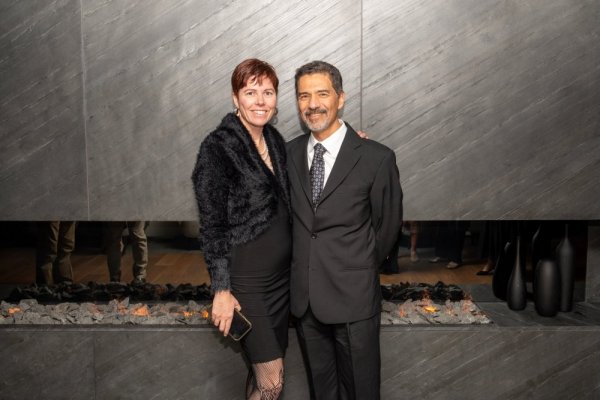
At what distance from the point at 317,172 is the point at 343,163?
0.11 m

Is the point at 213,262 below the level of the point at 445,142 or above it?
below

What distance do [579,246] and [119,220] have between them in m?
2.28

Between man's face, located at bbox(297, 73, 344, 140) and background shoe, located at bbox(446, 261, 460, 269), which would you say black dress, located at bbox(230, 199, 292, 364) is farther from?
background shoe, located at bbox(446, 261, 460, 269)

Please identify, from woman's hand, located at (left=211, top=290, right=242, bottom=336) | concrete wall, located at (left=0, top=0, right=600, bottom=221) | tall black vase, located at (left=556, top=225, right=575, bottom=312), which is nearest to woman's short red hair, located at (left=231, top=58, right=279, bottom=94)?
concrete wall, located at (left=0, top=0, right=600, bottom=221)

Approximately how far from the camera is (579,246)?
2.93 m

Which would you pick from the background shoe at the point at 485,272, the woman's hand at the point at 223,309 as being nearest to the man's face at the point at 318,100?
the woman's hand at the point at 223,309

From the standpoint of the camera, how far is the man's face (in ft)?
6.77

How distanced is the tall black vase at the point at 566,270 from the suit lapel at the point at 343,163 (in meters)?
1.35

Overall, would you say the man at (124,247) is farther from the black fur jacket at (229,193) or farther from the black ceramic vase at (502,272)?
the black ceramic vase at (502,272)

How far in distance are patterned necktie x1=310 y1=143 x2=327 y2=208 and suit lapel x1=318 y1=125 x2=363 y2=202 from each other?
0.15 ft

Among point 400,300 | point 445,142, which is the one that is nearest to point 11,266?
point 400,300

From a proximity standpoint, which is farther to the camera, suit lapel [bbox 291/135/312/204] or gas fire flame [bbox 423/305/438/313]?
gas fire flame [bbox 423/305/438/313]

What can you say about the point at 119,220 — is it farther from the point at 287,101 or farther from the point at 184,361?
the point at 287,101

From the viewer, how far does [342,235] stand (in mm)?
2096
